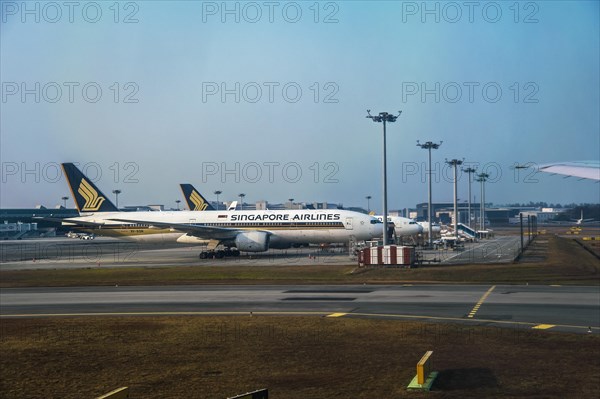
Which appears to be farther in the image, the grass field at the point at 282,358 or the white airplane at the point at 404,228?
the white airplane at the point at 404,228

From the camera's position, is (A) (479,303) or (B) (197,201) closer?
(A) (479,303)

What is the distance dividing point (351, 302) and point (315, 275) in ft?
46.0

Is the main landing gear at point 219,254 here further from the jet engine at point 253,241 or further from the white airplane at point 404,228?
the white airplane at point 404,228

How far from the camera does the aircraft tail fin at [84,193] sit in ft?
228

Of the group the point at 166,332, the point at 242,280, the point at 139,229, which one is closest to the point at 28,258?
the point at 139,229

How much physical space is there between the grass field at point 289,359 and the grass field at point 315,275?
17938 mm

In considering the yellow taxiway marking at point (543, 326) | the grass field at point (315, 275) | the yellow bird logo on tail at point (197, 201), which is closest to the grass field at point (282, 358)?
the yellow taxiway marking at point (543, 326)

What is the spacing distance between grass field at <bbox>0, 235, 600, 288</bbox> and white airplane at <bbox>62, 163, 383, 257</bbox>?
13.3 metres

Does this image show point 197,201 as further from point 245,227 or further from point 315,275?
point 315,275

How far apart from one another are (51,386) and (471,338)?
12620 mm

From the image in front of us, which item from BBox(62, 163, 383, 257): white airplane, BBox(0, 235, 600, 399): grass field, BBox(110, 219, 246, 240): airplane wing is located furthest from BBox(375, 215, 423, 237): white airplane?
BBox(0, 235, 600, 399): grass field

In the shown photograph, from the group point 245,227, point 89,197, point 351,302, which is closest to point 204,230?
point 245,227

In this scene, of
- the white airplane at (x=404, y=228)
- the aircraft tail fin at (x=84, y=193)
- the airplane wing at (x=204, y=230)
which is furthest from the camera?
the white airplane at (x=404, y=228)

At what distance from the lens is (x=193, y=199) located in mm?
103438
